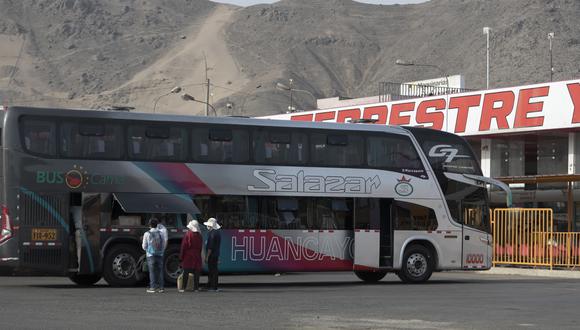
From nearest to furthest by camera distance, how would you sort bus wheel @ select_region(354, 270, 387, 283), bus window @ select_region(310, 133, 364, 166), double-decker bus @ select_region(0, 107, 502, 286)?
double-decker bus @ select_region(0, 107, 502, 286) → bus window @ select_region(310, 133, 364, 166) → bus wheel @ select_region(354, 270, 387, 283)

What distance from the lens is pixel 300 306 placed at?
19547 mm

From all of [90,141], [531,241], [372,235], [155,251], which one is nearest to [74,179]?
[90,141]

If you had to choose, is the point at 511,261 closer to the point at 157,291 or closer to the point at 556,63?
the point at 157,291

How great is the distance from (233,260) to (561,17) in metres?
147

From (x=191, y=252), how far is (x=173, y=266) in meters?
2.58

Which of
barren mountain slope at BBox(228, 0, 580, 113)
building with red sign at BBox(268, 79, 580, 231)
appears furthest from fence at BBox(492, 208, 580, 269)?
barren mountain slope at BBox(228, 0, 580, 113)

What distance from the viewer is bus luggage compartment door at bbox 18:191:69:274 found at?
24500 mm

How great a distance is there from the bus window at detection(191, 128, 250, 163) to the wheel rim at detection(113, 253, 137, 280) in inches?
111

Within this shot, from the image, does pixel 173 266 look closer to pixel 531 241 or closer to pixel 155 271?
pixel 155 271

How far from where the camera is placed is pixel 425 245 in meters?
29.3

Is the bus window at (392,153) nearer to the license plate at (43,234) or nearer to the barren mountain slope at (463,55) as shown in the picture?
the license plate at (43,234)

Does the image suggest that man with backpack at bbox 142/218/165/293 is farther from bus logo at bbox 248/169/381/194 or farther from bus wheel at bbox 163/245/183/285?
bus logo at bbox 248/169/381/194

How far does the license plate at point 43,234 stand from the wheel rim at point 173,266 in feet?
9.32

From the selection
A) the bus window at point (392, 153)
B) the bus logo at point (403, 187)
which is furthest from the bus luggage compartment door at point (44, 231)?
the bus logo at point (403, 187)
